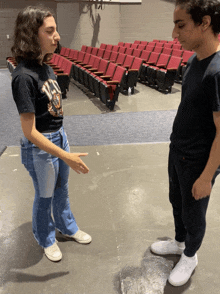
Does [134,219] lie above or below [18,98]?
below

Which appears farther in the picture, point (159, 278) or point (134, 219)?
point (134, 219)

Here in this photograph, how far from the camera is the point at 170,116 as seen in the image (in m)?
2.86

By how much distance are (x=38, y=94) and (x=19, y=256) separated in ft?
2.33

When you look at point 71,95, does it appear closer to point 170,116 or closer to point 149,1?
point 170,116

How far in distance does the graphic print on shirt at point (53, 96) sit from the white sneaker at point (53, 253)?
1.87 ft

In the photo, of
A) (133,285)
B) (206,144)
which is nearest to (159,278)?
(133,285)

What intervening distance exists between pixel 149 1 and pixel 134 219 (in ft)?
25.7

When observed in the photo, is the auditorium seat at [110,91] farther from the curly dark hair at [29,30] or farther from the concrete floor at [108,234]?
the curly dark hair at [29,30]

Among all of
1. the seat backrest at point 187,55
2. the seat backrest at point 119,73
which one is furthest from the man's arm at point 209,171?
the seat backrest at point 187,55

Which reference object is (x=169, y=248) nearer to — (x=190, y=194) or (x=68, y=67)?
(x=190, y=194)

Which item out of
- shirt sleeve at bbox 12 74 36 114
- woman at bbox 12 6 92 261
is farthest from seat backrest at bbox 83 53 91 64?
shirt sleeve at bbox 12 74 36 114

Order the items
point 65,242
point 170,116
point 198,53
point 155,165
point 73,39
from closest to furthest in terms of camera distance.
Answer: point 198,53, point 65,242, point 155,165, point 170,116, point 73,39

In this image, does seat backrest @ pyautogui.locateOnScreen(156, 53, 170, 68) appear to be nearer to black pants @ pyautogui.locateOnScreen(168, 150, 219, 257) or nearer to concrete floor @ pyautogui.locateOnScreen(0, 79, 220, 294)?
concrete floor @ pyautogui.locateOnScreen(0, 79, 220, 294)

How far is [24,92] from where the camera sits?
29.7 inches
